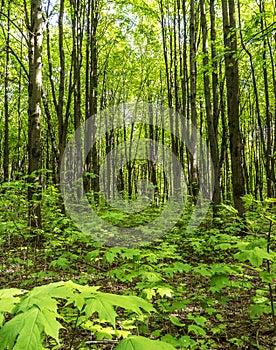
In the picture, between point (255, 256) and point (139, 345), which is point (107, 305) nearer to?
point (139, 345)

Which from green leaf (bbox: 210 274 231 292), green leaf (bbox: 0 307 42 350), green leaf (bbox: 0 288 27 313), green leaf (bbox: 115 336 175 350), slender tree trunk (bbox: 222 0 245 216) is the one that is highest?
slender tree trunk (bbox: 222 0 245 216)

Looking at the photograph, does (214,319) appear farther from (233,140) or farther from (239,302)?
(233,140)

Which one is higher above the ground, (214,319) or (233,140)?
(233,140)

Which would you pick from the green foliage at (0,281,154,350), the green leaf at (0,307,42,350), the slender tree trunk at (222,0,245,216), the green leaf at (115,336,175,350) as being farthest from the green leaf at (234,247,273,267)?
the slender tree trunk at (222,0,245,216)

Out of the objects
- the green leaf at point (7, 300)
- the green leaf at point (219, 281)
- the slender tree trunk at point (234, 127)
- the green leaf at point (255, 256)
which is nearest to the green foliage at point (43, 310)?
the green leaf at point (7, 300)

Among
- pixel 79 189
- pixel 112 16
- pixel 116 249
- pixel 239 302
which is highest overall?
pixel 112 16

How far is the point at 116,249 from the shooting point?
119 inches

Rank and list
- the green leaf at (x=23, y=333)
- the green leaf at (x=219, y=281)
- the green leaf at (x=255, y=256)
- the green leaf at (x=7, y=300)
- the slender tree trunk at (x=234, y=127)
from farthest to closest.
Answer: the slender tree trunk at (x=234, y=127), the green leaf at (x=219, y=281), the green leaf at (x=255, y=256), the green leaf at (x=7, y=300), the green leaf at (x=23, y=333)

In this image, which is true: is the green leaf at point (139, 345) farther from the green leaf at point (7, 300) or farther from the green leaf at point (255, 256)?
the green leaf at point (255, 256)

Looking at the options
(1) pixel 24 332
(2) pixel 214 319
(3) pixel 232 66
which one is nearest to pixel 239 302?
(2) pixel 214 319

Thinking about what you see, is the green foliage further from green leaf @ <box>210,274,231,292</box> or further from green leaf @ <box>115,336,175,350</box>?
green leaf @ <box>210,274,231,292</box>

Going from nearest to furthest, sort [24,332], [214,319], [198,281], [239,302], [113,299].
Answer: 1. [24,332]
2. [113,299]
3. [214,319]
4. [239,302]
5. [198,281]

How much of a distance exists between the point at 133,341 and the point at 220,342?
2549 mm

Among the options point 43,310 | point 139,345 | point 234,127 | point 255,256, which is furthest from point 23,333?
point 234,127
